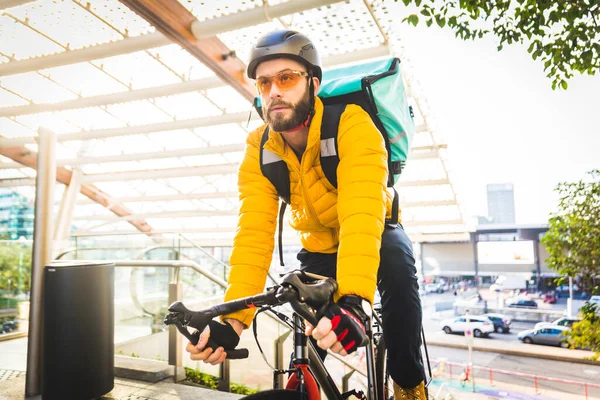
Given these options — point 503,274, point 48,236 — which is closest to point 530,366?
point 503,274

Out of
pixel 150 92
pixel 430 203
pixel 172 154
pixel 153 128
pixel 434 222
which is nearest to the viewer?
pixel 150 92

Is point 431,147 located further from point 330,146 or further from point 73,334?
point 330,146

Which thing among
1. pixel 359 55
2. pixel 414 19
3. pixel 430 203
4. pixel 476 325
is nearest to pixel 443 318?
pixel 476 325

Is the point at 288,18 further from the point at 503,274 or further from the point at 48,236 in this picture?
A: the point at 503,274

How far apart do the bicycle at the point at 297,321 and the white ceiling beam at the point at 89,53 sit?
845 cm

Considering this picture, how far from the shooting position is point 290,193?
1.83m

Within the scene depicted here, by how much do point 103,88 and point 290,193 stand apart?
11575mm

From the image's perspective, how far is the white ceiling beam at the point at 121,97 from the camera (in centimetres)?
1088

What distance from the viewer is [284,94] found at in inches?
65.9

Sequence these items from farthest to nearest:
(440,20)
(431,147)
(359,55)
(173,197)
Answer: (173,197) < (431,147) < (359,55) < (440,20)

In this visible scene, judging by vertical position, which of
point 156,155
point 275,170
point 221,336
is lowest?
point 221,336

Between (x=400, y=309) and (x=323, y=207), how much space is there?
497 millimetres

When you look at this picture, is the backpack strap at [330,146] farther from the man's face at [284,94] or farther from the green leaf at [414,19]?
the green leaf at [414,19]

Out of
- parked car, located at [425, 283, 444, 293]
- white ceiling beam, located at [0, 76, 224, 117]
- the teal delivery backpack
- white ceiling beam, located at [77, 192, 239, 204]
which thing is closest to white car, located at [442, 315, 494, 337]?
white ceiling beam, located at [77, 192, 239, 204]
